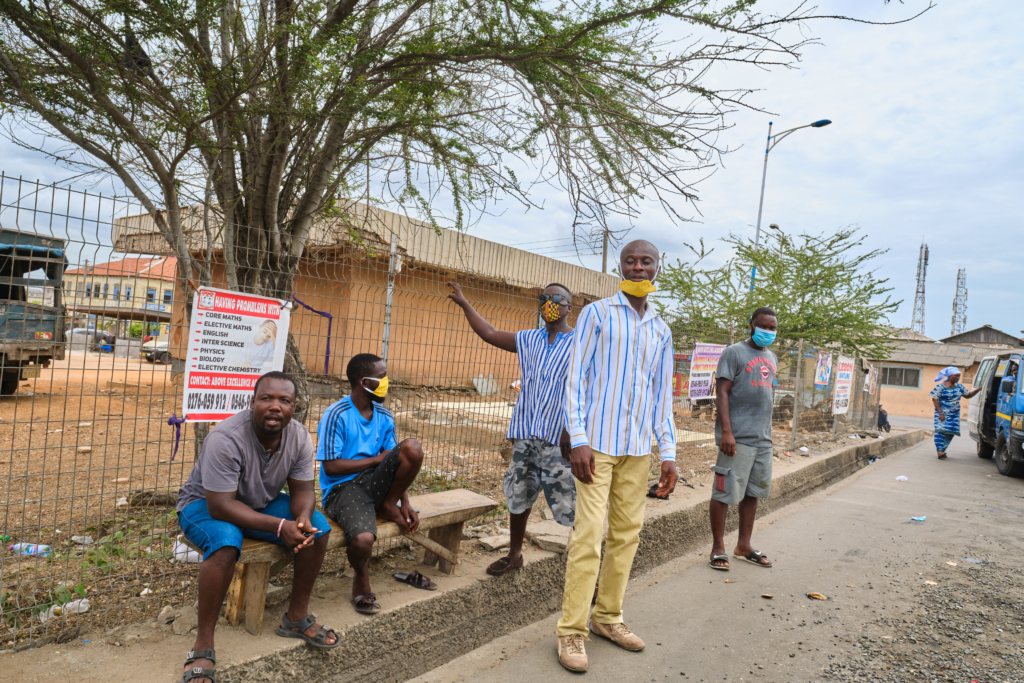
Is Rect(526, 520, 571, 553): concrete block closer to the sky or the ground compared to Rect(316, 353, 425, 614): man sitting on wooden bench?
closer to the ground

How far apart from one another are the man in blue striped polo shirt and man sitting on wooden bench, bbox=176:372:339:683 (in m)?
1.26

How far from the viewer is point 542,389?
3973mm


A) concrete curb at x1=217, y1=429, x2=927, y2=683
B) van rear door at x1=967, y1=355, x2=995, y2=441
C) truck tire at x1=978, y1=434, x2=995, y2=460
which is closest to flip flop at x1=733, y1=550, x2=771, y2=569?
concrete curb at x1=217, y1=429, x2=927, y2=683

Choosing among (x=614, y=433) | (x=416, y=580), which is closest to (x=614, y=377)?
(x=614, y=433)

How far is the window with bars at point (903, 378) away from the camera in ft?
114

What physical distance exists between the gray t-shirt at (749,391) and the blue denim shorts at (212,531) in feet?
11.0

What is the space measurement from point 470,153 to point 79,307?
2817 millimetres

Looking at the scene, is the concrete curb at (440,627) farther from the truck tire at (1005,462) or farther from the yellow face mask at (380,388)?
the truck tire at (1005,462)

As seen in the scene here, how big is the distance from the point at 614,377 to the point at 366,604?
1.72m

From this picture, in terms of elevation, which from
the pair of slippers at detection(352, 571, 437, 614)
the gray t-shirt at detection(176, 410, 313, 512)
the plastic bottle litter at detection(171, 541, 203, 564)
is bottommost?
the pair of slippers at detection(352, 571, 437, 614)

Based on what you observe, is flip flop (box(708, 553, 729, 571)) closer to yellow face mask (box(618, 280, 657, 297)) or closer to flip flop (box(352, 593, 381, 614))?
yellow face mask (box(618, 280, 657, 297))

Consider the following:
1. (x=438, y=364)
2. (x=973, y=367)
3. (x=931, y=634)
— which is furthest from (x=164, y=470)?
(x=973, y=367)

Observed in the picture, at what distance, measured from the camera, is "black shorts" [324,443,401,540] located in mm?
3248

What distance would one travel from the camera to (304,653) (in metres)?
2.90
